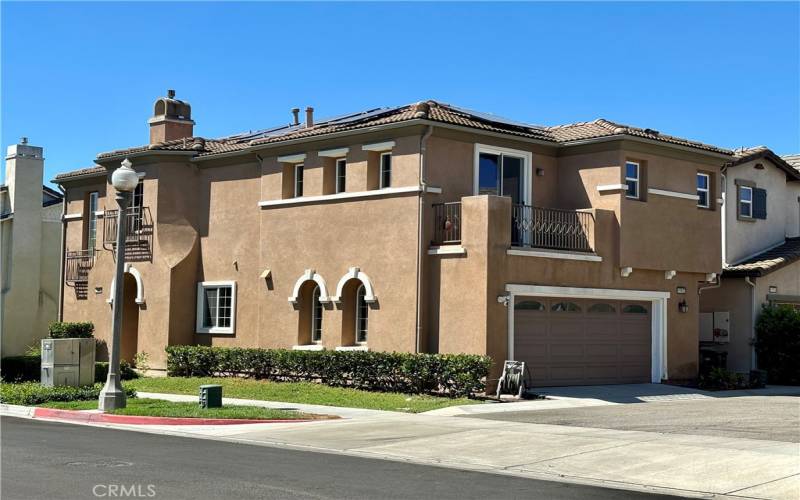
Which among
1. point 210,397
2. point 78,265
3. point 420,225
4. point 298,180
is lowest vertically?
point 210,397

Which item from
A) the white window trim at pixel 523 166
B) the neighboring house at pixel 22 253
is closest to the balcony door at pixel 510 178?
the white window trim at pixel 523 166

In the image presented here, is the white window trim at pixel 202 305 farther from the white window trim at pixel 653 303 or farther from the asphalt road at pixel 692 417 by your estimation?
the asphalt road at pixel 692 417

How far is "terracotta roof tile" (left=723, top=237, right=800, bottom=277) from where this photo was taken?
3019 centimetres

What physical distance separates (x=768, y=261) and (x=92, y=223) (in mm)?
23118

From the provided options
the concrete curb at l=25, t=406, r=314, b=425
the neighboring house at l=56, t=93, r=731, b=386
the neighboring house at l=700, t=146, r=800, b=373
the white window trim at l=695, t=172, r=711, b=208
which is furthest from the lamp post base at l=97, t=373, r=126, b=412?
the neighboring house at l=700, t=146, r=800, b=373

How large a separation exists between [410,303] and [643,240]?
6808mm

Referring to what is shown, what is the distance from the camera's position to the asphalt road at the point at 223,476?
10.3 m

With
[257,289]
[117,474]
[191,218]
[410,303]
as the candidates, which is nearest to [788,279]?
[410,303]

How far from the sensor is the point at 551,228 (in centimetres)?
2527

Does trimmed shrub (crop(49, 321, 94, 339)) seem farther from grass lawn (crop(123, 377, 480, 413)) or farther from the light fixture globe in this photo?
the light fixture globe

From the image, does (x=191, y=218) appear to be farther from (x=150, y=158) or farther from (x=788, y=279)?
(x=788, y=279)

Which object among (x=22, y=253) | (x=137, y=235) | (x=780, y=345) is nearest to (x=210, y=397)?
(x=137, y=235)

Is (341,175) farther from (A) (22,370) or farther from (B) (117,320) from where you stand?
(A) (22,370)

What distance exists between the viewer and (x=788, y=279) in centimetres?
3175
